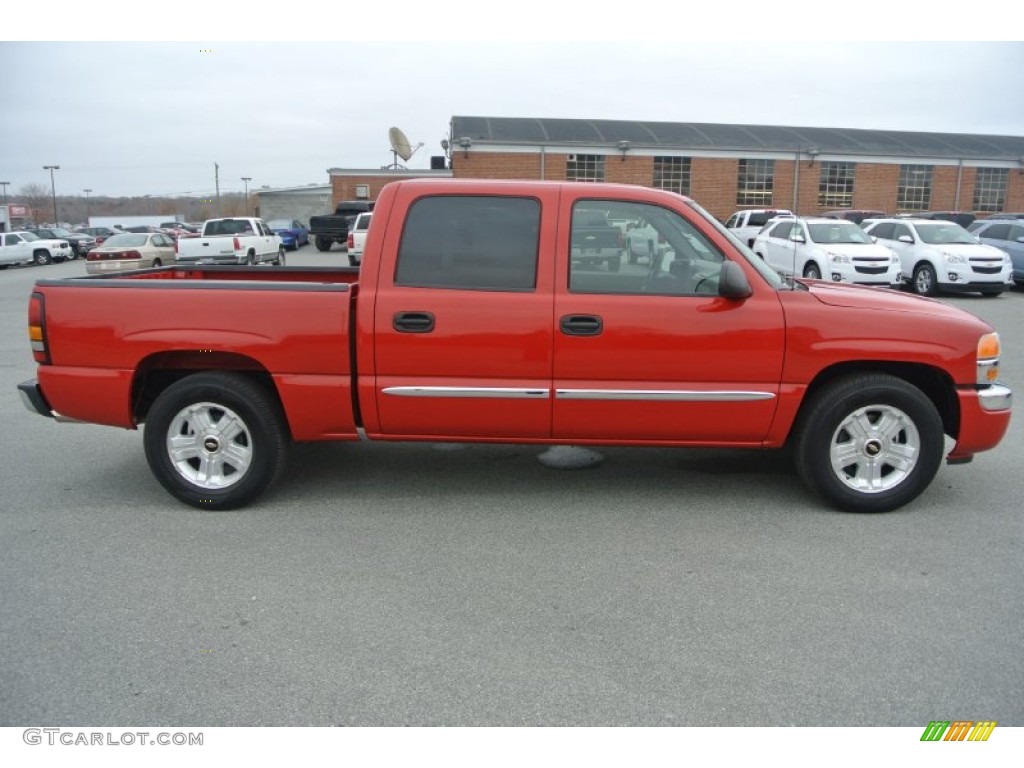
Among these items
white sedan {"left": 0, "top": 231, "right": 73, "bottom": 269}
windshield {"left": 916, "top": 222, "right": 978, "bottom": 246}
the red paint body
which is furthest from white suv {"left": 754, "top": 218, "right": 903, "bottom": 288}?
white sedan {"left": 0, "top": 231, "right": 73, "bottom": 269}

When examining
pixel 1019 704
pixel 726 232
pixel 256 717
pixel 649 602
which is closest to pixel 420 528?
pixel 649 602

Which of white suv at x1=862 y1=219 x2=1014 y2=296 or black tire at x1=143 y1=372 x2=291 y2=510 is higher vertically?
white suv at x1=862 y1=219 x2=1014 y2=296

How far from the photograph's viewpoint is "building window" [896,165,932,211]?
40.7 meters

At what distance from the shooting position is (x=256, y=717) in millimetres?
2904

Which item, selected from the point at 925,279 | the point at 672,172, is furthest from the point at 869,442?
the point at 672,172

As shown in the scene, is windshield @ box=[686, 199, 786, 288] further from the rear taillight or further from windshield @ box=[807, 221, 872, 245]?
windshield @ box=[807, 221, 872, 245]

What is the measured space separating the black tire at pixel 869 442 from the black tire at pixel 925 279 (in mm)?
14618

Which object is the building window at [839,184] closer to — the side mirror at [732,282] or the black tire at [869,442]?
the black tire at [869,442]

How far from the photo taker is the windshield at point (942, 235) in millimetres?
18188

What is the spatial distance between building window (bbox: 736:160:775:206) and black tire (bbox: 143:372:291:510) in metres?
38.3

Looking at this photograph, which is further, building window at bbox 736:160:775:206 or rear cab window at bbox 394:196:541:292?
building window at bbox 736:160:775:206

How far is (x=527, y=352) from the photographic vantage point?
4625 mm

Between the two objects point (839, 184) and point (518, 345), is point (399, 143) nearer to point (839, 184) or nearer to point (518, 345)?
point (839, 184)

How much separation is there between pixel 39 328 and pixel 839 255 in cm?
1543
